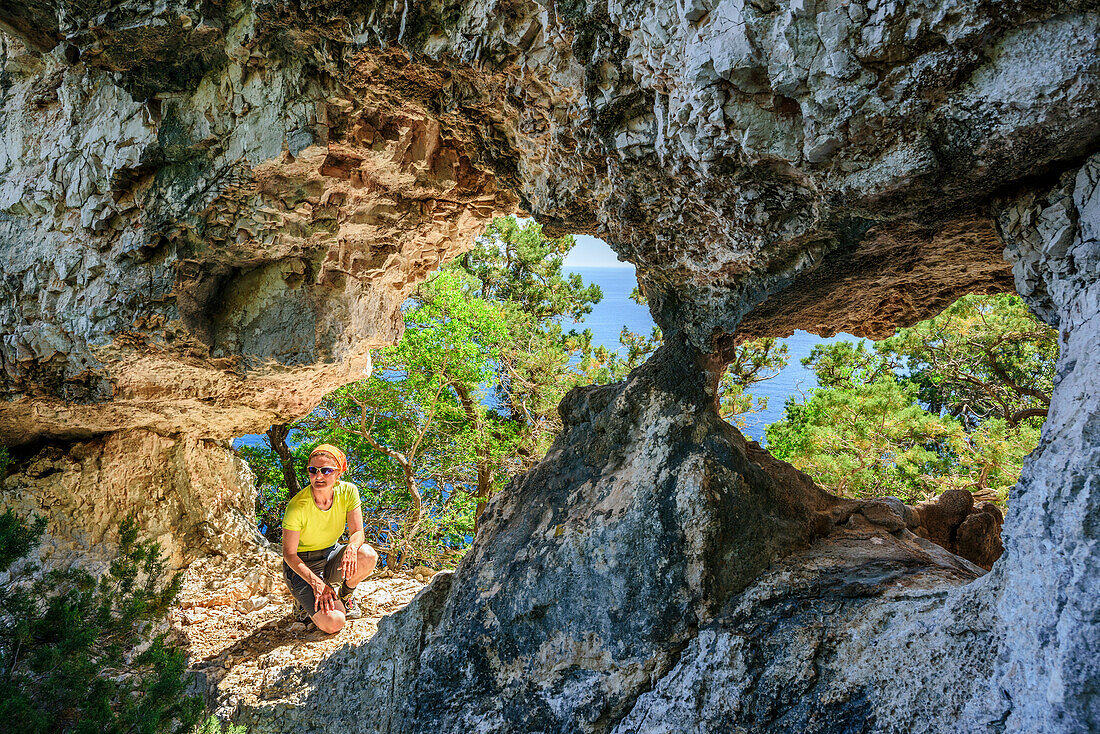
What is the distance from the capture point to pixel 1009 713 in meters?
2.14

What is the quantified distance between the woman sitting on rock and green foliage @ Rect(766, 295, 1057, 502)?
5.00 meters

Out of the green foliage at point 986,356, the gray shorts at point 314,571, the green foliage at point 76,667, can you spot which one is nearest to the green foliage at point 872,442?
the green foliage at point 986,356

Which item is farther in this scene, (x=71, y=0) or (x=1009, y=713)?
(x=71, y=0)

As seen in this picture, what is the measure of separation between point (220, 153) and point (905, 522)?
5.53m

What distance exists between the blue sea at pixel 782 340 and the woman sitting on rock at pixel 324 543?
431cm

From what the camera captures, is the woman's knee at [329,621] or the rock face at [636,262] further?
the woman's knee at [329,621]

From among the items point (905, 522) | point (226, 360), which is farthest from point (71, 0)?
point (905, 522)

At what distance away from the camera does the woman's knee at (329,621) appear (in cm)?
569

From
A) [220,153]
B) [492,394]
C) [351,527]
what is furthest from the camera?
[492,394]

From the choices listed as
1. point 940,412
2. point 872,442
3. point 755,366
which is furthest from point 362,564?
point 940,412

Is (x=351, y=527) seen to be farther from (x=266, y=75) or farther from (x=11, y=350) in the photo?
(x=266, y=75)

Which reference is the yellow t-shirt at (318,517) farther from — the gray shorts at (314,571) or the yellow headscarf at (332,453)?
the yellow headscarf at (332,453)

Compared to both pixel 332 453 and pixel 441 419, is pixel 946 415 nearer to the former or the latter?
pixel 332 453

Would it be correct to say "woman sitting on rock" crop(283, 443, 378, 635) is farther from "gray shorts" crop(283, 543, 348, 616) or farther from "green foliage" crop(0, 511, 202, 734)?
"green foliage" crop(0, 511, 202, 734)
